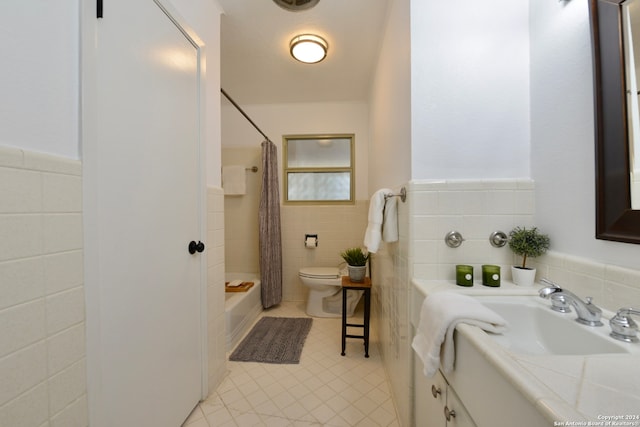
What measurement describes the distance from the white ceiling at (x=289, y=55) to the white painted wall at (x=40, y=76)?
1.21 m

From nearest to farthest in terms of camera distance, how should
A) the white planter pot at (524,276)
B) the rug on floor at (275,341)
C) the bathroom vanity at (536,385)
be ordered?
the bathroom vanity at (536,385), the white planter pot at (524,276), the rug on floor at (275,341)

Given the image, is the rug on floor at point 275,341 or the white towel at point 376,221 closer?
the white towel at point 376,221

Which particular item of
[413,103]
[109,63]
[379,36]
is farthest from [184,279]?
[379,36]

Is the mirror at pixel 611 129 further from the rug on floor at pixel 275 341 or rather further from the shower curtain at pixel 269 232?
the shower curtain at pixel 269 232

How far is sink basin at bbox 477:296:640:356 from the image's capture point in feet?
2.00

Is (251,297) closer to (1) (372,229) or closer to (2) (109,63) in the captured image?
(1) (372,229)

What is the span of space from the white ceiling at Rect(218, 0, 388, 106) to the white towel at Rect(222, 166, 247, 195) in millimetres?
811

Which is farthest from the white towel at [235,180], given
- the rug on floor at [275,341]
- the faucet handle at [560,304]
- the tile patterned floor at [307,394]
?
the faucet handle at [560,304]

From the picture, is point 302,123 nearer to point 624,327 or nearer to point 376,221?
point 376,221

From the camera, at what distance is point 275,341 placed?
1974mm

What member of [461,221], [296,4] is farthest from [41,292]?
[296,4]

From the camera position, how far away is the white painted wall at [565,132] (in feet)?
2.64

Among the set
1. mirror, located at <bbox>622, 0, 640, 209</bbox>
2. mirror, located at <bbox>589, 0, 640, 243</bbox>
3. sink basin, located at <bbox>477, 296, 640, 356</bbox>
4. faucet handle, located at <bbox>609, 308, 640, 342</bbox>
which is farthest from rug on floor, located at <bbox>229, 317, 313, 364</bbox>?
mirror, located at <bbox>622, 0, 640, 209</bbox>

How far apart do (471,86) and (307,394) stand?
1.86 meters
